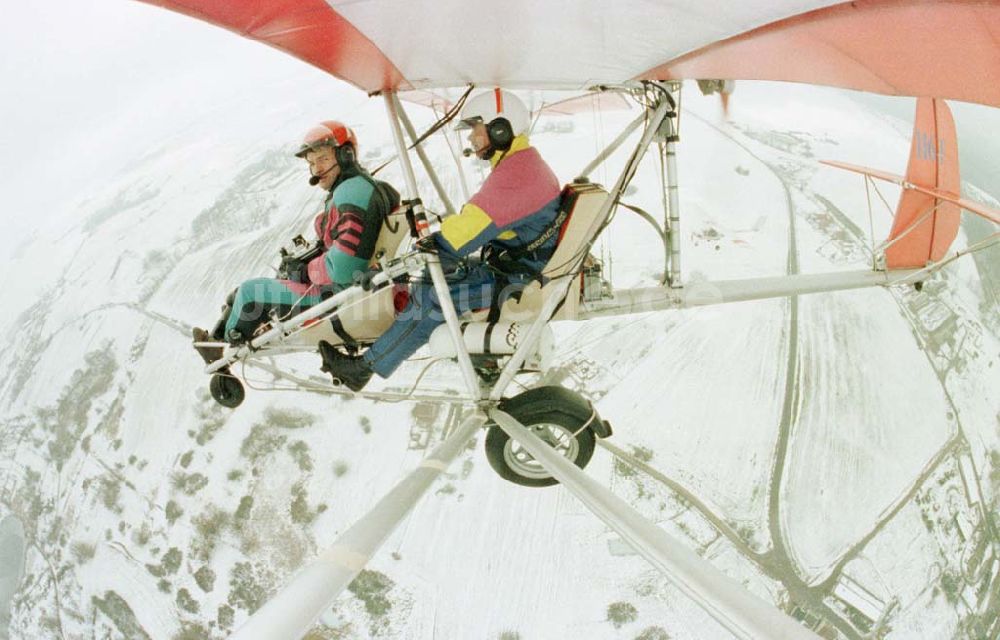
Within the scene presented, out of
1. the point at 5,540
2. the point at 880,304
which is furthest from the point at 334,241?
the point at 5,540

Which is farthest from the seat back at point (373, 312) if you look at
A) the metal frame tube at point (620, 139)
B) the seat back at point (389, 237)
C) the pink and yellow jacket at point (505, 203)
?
the metal frame tube at point (620, 139)

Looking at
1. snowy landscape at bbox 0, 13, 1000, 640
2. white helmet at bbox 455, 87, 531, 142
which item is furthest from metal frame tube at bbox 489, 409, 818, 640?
snowy landscape at bbox 0, 13, 1000, 640

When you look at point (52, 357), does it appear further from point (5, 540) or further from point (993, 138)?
point (993, 138)

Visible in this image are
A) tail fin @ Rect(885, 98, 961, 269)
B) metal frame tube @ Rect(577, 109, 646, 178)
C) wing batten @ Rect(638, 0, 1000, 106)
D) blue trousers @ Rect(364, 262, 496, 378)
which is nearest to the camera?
wing batten @ Rect(638, 0, 1000, 106)

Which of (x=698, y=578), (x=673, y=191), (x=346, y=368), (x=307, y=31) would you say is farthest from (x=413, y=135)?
(x=698, y=578)

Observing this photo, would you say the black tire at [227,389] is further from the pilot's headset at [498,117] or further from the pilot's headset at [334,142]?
the pilot's headset at [498,117]

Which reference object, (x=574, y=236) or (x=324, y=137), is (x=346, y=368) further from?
(x=574, y=236)

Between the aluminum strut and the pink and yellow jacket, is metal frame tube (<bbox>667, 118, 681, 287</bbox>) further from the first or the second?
the pink and yellow jacket
